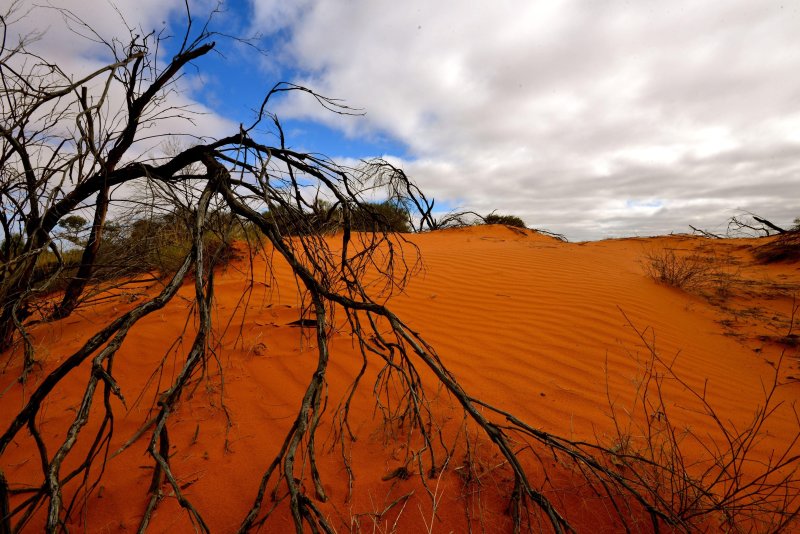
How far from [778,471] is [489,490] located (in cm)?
171

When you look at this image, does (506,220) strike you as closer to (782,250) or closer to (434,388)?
(782,250)

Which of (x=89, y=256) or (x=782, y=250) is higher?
(x=782, y=250)

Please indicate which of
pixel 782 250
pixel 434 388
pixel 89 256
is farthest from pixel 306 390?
pixel 782 250

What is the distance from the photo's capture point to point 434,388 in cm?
287

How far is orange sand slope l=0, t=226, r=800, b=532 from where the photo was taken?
6.05 feet

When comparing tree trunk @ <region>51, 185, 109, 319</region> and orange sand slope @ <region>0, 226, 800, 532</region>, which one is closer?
orange sand slope @ <region>0, 226, 800, 532</region>

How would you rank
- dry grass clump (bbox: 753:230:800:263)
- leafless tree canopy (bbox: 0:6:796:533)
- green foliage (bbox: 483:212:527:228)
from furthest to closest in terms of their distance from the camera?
green foliage (bbox: 483:212:527:228) < dry grass clump (bbox: 753:230:800:263) < leafless tree canopy (bbox: 0:6:796:533)

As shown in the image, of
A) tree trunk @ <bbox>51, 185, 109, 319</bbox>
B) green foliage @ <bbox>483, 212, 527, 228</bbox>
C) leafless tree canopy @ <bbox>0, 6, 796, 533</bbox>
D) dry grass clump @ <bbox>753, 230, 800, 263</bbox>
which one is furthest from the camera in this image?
green foliage @ <bbox>483, 212, 527, 228</bbox>

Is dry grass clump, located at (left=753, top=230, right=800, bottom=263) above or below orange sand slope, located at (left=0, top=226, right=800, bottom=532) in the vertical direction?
above

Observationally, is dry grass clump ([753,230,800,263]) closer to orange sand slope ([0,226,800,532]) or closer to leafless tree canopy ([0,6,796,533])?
orange sand slope ([0,226,800,532])

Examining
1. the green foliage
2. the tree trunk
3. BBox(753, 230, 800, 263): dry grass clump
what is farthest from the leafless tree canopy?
the green foliage

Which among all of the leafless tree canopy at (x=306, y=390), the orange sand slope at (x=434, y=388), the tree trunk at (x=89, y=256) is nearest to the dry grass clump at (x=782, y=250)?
the orange sand slope at (x=434, y=388)

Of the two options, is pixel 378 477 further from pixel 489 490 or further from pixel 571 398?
pixel 571 398

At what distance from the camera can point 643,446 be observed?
218 centimetres
